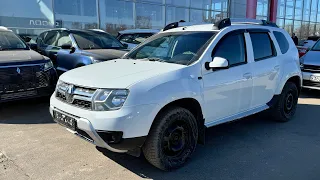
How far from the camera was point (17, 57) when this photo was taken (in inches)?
225

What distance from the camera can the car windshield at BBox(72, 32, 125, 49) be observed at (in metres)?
7.57

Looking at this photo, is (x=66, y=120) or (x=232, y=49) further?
(x=232, y=49)

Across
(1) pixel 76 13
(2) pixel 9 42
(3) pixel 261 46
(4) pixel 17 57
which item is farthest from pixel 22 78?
(1) pixel 76 13

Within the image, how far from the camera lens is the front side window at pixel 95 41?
24.8 feet

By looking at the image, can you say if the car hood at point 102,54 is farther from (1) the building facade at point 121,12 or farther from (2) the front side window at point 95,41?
(1) the building facade at point 121,12

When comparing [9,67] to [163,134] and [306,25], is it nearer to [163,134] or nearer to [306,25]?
[163,134]

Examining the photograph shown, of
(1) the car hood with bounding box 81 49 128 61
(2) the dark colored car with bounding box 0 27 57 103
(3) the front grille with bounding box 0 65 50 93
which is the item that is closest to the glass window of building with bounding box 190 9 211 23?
(1) the car hood with bounding box 81 49 128 61

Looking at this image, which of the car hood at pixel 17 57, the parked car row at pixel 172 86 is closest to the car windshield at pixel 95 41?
the car hood at pixel 17 57

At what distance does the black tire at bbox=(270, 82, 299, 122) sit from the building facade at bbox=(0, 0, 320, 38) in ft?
32.4

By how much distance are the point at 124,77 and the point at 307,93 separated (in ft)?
22.6

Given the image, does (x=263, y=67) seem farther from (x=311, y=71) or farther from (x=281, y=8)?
(x=281, y=8)

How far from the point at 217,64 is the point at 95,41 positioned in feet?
16.6

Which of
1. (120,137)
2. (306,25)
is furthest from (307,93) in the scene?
(306,25)

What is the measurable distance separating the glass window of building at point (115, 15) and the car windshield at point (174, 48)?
9.79m
